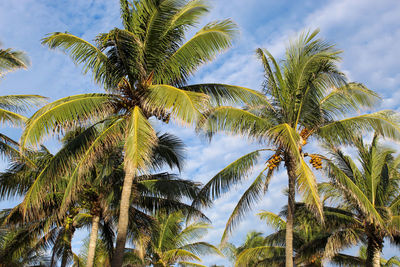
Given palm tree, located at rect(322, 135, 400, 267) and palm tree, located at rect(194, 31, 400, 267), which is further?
palm tree, located at rect(322, 135, 400, 267)

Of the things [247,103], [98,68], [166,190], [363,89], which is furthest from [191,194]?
[363,89]

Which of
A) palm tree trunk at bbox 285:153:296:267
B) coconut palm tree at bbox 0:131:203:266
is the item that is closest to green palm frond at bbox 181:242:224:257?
coconut palm tree at bbox 0:131:203:266

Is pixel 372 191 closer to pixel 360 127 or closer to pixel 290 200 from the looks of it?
pixel 360 127

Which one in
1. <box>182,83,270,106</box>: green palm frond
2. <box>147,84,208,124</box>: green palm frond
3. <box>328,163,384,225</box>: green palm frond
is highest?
<box>182,83,270,106</box>: green palm frond

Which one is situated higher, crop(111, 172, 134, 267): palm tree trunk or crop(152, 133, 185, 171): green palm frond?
crop(152, 133, 185, 171): green palm frond

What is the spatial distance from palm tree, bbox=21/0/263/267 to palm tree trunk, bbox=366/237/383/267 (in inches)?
284

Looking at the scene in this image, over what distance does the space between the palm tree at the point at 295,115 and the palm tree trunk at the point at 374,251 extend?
5141 mm

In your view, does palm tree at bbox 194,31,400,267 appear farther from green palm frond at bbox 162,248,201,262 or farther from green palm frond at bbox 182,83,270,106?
green palm frond at bbox 162,248,201,262

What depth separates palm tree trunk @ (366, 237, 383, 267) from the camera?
48.2 feet

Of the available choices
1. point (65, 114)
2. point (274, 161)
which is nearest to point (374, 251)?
point (274, 161)

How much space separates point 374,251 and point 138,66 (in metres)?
10.4

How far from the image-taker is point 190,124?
9016 millimetres

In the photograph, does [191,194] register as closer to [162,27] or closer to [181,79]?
[181,79]

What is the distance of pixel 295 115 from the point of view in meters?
11.6
